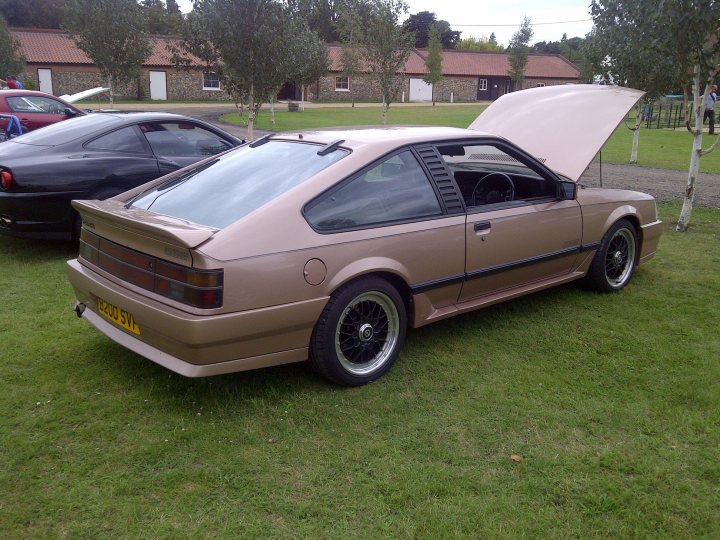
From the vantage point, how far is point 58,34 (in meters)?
47.8

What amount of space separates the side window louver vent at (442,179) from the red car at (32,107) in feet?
36.3

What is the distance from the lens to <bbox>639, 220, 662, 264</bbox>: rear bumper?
19.4 ft

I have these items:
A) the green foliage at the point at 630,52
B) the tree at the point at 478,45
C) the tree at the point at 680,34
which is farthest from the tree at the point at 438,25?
the tree at the point at 680,34

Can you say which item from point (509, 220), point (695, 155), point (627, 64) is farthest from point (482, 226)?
point (627, 64)

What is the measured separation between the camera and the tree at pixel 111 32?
21234mm

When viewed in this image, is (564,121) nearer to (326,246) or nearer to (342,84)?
(326,246)

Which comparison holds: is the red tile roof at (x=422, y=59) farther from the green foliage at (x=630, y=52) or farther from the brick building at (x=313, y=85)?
the green foliage at (x=630, y=52)

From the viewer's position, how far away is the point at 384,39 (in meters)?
22.4

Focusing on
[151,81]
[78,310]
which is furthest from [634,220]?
[151,81]

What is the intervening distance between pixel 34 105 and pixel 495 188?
38.7ft

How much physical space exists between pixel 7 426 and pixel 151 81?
4803cm

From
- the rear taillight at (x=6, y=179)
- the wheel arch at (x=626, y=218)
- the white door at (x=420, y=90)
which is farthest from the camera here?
the white door at (x=420, y=90)

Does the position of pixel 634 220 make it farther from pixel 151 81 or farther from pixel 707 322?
pixel 151 81

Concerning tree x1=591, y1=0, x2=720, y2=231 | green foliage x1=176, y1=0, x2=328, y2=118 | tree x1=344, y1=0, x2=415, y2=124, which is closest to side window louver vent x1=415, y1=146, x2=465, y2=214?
tree x1=591, y1=0, x2=720, y2=231
